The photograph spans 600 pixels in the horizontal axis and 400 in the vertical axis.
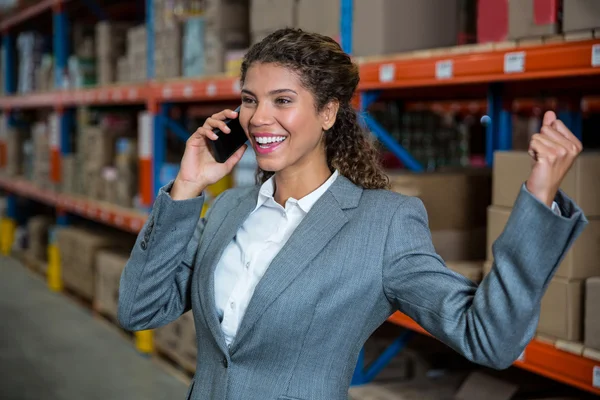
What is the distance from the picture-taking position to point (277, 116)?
5.64ft

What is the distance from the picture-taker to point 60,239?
6621 mm

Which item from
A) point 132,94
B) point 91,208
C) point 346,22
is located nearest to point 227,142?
point 346,22

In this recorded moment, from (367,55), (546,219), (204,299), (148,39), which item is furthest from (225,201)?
(148,39)

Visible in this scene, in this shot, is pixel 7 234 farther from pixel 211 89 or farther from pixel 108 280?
pixel 211 89

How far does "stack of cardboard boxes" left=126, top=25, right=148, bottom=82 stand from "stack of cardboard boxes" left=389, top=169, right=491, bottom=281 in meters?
2.98

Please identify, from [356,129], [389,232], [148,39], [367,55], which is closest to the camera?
[389,232]

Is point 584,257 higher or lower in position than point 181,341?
higher

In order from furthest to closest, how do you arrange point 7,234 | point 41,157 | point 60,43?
point 7,234 < point 41,157 < point 60,43

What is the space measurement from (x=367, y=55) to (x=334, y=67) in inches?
47.6

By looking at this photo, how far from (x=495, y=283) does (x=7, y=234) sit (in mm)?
8365

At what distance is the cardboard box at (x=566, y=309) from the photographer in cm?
221

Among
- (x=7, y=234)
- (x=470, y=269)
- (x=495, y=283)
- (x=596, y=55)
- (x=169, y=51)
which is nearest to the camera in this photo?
(x=495, y=283)

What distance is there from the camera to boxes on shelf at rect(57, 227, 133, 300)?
5922 millimetres

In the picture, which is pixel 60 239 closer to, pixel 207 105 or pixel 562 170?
pixel 207 105
